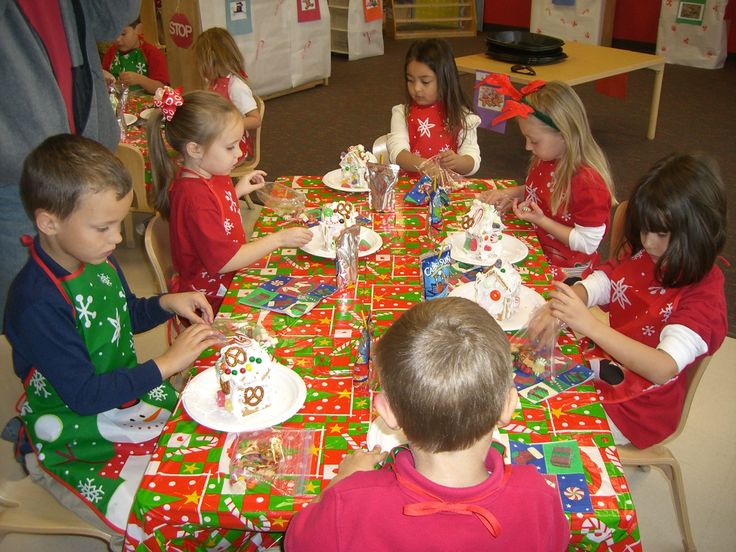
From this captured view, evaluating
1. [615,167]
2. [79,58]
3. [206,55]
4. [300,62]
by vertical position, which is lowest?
[615,167]

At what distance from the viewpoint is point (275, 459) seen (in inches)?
52.8

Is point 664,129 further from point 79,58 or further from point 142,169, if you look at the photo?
point 79,58

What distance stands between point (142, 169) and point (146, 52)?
147 cm

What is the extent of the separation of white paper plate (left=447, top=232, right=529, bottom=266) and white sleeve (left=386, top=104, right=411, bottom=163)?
3.23ft

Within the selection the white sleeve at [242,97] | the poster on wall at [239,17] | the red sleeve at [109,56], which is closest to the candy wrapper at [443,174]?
the white sleeve at [242,97]

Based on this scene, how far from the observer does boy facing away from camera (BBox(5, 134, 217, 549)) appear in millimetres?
1585

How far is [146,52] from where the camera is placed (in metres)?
4.61

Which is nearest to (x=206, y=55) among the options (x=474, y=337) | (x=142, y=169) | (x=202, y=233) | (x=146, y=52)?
(x=146, y=52)

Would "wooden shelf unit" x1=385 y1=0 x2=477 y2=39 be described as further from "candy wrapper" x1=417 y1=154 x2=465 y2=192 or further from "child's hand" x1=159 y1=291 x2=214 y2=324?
"child's hand" x1=159 y1=291 x2=214 y2=324

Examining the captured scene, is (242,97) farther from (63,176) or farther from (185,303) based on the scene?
(63,176)

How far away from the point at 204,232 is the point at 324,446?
1.02 meters

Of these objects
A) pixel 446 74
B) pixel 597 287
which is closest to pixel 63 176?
pixel 597 287

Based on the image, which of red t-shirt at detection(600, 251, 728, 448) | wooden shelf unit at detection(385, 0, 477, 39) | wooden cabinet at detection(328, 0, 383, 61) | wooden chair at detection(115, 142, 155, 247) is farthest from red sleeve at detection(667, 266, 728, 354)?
wooden shelf unit at detection(385, 0, 477, 39)

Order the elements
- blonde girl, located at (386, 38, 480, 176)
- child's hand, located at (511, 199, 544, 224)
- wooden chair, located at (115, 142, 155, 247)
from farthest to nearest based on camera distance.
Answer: wooden chair, located at (115, 142, 155, 247) < blonde girl, located at (386, 38, 480, 176) < child's hand, located at (511, 199, 544, 224)
